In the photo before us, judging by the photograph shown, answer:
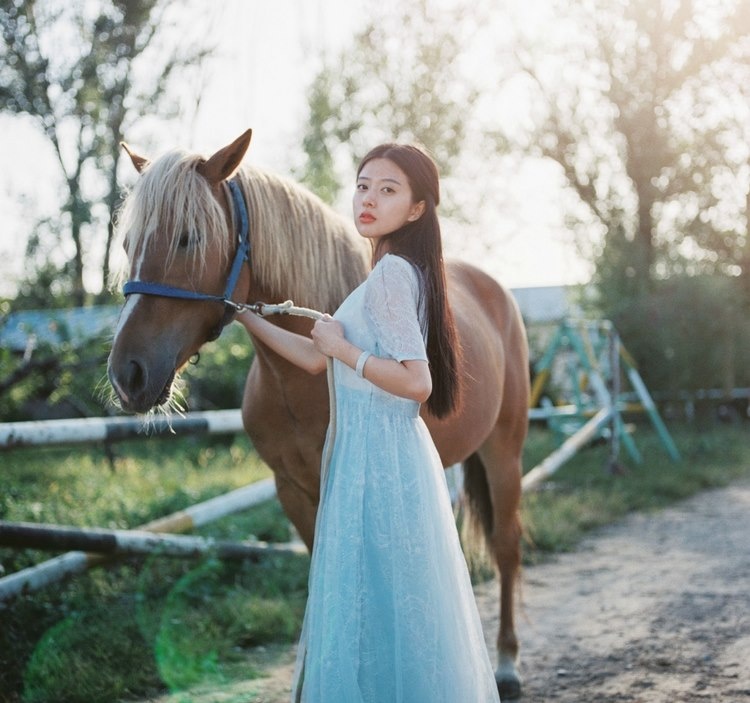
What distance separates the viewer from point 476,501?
13.0 feet

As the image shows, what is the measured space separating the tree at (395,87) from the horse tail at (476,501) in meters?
12.5

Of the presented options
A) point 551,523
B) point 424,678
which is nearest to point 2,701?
point 424,678

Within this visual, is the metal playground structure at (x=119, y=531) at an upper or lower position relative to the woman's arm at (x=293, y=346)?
lower

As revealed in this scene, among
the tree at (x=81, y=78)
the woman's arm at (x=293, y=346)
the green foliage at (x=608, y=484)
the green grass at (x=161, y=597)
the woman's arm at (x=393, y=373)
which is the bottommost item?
the green foliage at (x=608, y=484)

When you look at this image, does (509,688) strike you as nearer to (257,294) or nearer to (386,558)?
(386,558)

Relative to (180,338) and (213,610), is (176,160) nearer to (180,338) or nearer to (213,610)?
(180,338)

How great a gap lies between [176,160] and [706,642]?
9.78 ft

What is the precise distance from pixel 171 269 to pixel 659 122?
16721mm

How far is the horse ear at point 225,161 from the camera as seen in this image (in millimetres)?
2326

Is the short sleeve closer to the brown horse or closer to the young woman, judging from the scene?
the young woman

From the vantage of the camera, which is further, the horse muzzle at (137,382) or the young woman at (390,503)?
the horse muzzle at (137,382)

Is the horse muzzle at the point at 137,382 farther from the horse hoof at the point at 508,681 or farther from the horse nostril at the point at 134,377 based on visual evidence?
the horse hoof at the point at 508,681

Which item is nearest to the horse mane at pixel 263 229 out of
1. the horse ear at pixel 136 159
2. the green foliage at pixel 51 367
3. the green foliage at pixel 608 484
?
the horse ear at pixel 136 159

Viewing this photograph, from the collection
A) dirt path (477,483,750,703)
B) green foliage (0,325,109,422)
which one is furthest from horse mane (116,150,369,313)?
green foliage (0,325,109,422)
